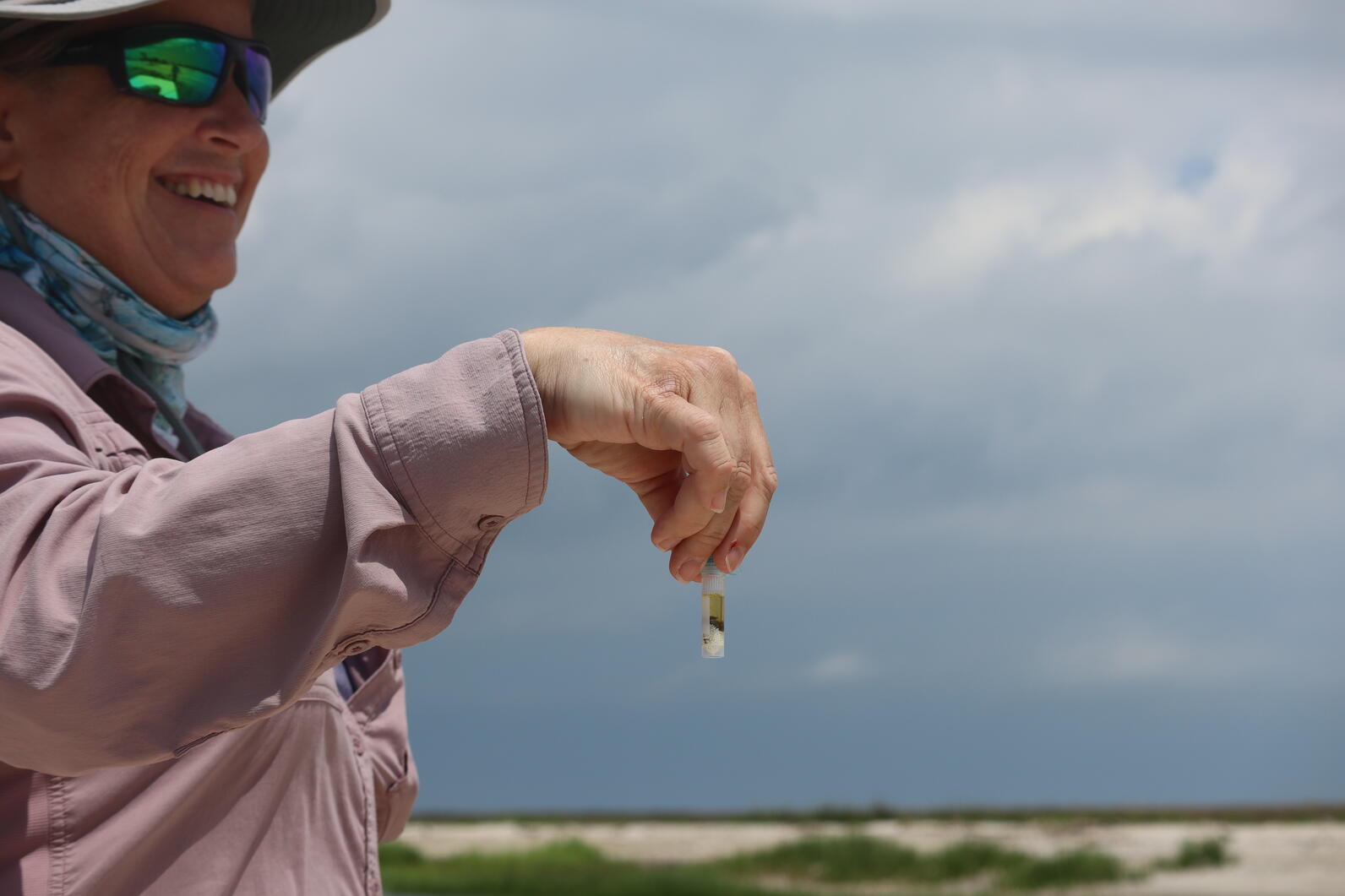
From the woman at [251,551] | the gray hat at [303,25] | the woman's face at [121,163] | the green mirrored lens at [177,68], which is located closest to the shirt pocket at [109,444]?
the woman at [251,551]

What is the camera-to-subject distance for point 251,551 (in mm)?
1302

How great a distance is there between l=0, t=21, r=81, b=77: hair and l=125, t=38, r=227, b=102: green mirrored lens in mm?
123

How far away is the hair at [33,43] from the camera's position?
2.22 m

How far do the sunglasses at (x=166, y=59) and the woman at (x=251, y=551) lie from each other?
0.20 metres

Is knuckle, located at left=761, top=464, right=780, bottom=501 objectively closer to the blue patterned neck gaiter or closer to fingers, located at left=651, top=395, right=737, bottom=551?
fingers, located at left=651, top=395, right=737, bottom=551

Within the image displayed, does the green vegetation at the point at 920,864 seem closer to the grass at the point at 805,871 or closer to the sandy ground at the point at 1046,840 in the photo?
the grass at the point at 805,871

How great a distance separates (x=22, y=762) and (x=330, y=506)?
0.50 m

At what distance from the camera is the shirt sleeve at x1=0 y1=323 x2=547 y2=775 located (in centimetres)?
130

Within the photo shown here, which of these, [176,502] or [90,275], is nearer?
[176,502]

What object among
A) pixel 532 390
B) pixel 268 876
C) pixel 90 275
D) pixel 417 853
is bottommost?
pixel 417 853

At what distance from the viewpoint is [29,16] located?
1979mm

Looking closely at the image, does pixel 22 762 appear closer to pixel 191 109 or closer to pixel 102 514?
pixel 102 514

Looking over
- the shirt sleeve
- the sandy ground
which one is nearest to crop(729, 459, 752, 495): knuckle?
the shirt sleeve

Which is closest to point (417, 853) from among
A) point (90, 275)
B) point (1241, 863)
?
point (1241, 863)
